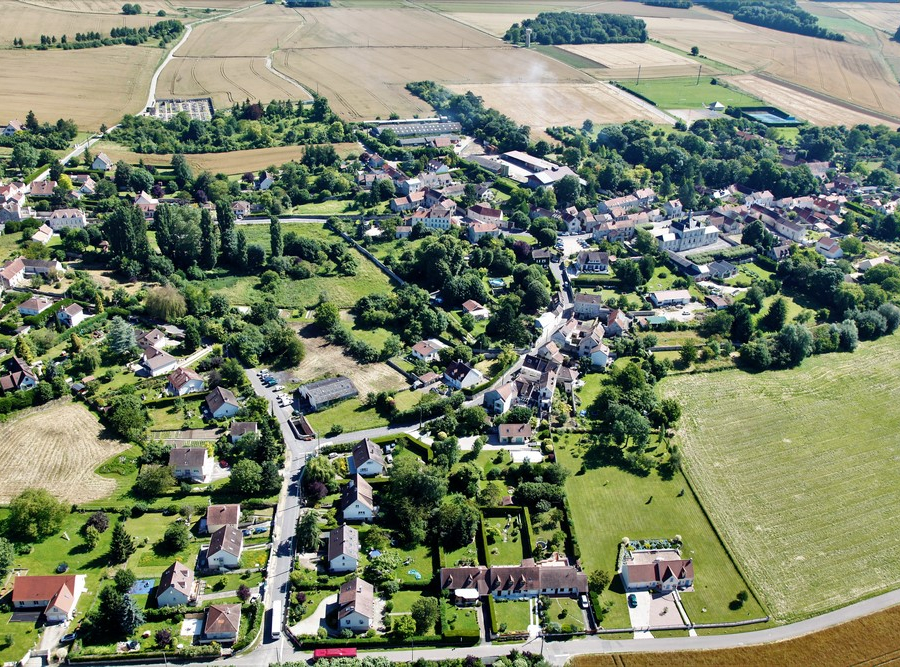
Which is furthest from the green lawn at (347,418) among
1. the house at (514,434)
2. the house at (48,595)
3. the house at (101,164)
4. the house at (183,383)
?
the house at (101,164)

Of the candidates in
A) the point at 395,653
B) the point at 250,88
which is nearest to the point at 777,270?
the point at 395,653

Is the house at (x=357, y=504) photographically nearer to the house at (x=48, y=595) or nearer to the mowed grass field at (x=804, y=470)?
the house at (x=48, y=595)

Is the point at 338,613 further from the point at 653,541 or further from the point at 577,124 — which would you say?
the point at 577,124

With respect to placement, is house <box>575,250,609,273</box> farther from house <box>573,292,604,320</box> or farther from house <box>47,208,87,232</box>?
house <box>47,208,87,232</box>

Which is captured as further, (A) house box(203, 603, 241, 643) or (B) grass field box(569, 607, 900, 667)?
(B) grass field box(569, 607, 900, 667)

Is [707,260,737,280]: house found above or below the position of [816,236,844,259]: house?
below

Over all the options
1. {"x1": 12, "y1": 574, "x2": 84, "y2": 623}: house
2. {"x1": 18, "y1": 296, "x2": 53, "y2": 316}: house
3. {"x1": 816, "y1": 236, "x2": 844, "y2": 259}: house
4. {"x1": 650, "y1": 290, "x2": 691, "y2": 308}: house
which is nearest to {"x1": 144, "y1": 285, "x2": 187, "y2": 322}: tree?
{"x1": 18, "y1": 296, "x2": 53, "y2": 316}: house

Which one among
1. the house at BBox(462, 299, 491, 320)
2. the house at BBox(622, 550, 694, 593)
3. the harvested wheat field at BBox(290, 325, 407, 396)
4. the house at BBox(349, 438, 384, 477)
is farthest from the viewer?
the house at BBox(462, 299, 491, 320)
